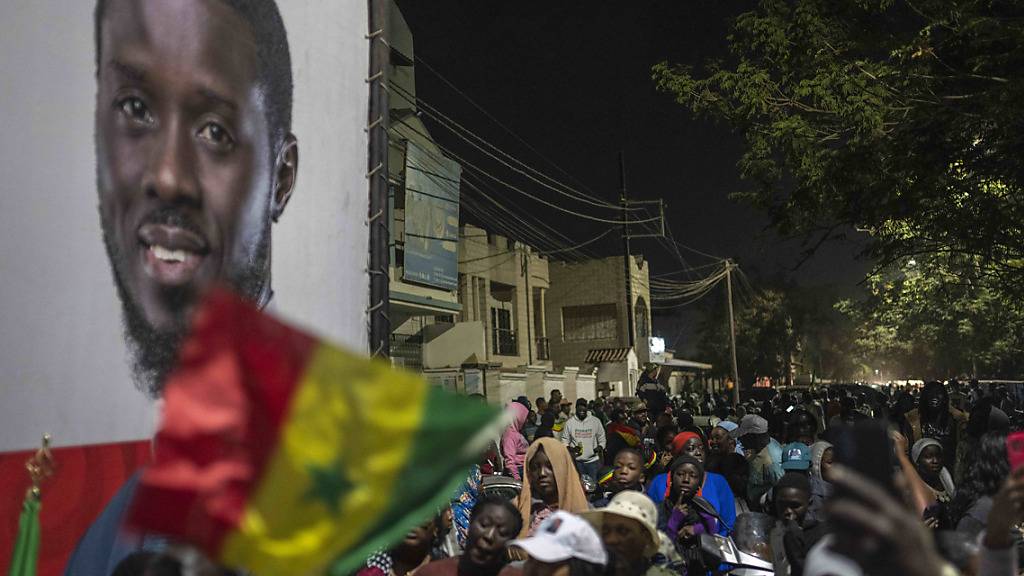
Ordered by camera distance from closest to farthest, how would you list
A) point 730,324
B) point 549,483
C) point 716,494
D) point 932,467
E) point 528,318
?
point 549,483 → point 716,494 → point 932,467 → point 528,318 → point 730,324

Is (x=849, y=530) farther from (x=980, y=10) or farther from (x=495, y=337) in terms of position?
(x=495, y=337)

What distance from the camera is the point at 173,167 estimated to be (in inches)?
183

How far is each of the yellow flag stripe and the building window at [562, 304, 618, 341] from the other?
4583 cm

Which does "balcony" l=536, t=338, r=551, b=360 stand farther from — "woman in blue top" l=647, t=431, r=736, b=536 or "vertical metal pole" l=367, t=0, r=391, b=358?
"vertical metal pole" l=367, t=0, r=391, b=358

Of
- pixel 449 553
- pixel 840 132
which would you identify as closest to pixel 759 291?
pixel 840 132

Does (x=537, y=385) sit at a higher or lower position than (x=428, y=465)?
higher

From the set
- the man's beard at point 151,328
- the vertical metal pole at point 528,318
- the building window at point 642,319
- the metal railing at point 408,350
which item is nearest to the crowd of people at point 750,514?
the man's beard at point 151,328

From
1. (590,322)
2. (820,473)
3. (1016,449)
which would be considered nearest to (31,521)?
(1016,449)

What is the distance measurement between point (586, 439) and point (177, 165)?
9.01 metres

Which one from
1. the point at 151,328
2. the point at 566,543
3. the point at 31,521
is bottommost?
the point at 566,543

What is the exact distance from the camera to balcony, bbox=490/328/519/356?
37125 mm

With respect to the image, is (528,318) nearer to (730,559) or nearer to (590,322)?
(590,322)

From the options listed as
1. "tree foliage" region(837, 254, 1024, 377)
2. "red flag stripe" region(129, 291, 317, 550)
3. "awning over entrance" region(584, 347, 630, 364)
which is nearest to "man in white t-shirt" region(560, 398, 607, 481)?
"tree foliage" region(837, 254, 1024, 377)

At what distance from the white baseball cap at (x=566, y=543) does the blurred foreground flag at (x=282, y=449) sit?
1601 millimetres
